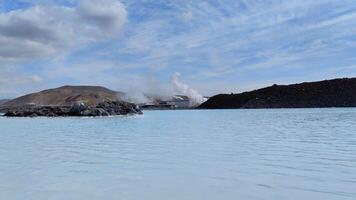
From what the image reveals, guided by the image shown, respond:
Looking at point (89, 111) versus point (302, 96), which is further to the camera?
point (302, 96)

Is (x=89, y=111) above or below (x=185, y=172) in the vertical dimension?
above

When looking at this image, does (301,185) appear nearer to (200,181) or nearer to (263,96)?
(200,181)

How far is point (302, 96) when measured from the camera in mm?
121688

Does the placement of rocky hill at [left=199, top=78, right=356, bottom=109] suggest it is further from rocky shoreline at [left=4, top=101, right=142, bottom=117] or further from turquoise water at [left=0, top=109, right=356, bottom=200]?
turquoise water at [left=0, top=109, right=356, bottom=200]

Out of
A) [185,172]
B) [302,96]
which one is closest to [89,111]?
[185,172]

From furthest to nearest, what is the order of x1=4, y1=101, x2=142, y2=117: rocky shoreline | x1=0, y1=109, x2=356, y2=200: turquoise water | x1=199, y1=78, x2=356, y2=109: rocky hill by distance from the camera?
x1=199, y1=78, x2=356, y2=109: rocky hill → x1=4, y1=101, x2=142, y2=117: rocky shoreline → x1=0, y1=109, x2=356, y2=200: turquoise water

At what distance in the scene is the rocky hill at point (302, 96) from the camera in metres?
112

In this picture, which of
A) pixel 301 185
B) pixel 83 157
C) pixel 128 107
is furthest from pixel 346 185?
pixel 128 107

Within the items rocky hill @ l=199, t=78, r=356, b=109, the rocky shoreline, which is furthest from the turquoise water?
rocky hill @ l=199, t=78, r=356, b=109

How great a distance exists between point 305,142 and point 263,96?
11506cm

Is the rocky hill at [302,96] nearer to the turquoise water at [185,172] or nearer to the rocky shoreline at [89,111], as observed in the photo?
the rocky shoreline at [89,111]

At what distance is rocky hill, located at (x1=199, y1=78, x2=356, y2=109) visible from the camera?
111750 millimetres

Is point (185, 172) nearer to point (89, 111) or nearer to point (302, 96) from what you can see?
point (89, 111)

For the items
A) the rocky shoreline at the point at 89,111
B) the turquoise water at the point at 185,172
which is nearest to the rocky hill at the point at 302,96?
the rocky shoreline at the point at 89,111
